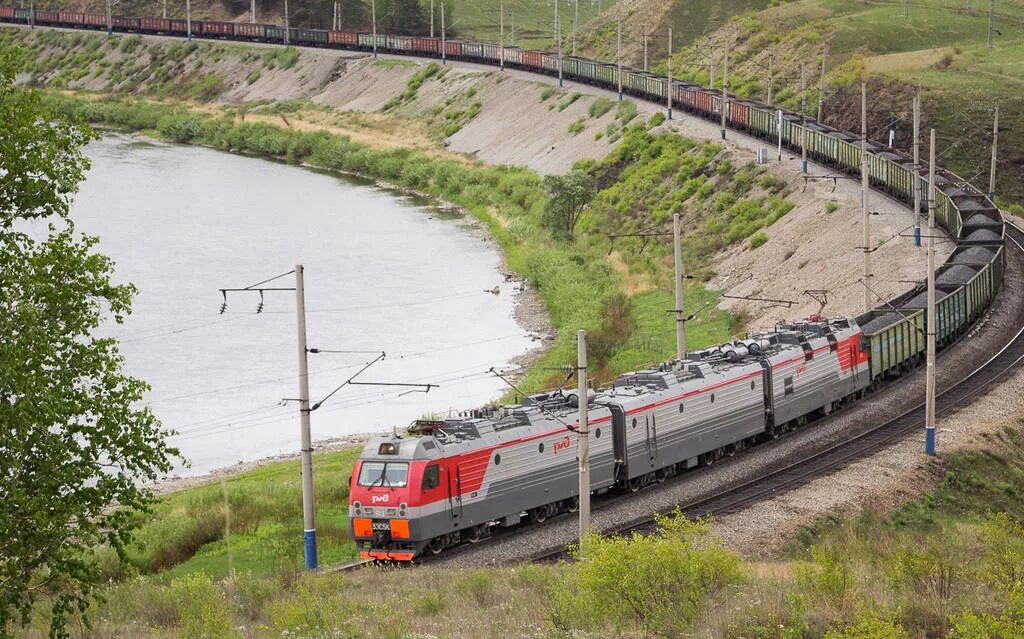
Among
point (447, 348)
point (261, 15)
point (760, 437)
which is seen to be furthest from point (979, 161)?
point (261, 15)

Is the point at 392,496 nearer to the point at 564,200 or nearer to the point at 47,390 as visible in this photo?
the point at 47,390

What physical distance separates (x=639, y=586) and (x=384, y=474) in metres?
11.3

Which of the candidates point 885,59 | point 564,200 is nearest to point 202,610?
point 564,200

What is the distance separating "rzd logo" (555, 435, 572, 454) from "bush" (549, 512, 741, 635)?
41.4 ft

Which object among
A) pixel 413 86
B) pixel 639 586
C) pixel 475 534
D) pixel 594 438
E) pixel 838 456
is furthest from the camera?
pixel 413 86

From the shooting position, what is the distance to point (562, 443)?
36938 millimetres

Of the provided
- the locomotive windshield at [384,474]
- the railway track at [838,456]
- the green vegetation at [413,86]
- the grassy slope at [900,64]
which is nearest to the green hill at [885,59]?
the grassy slope at [900,64]

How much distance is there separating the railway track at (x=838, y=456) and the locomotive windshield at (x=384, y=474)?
3.62 m

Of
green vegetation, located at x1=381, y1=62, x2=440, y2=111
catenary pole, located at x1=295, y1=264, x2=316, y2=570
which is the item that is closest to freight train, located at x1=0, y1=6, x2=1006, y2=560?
catenary pole, located at x1=295, y1=264, x2=316, y2=570

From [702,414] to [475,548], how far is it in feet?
33.6

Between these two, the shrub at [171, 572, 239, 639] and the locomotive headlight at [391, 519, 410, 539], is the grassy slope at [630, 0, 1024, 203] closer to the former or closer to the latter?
the locomotive headlight at [391, 519, 410, 539]

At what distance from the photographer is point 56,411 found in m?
20.6

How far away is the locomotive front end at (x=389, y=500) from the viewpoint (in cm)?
3272

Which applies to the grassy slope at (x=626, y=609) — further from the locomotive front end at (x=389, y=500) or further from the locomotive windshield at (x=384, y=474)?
the locomotive windshield at (x=384, y=474)
